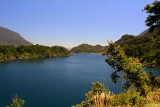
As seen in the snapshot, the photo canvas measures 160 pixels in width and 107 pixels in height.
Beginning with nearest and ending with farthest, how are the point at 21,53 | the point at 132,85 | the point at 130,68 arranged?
1. the point at 132,85
2. the point at 130,68
3. the point at 21,53

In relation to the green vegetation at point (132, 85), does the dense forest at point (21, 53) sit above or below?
above

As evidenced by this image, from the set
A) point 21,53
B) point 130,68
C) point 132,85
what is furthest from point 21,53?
point 132,85

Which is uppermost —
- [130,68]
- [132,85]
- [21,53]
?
[21,53]

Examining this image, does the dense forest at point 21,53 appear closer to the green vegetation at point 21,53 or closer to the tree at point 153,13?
the green vegetation at point 21,53

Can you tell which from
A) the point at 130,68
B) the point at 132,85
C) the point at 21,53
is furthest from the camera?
the point at 21,53

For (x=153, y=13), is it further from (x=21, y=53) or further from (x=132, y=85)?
(x=21, y=53)

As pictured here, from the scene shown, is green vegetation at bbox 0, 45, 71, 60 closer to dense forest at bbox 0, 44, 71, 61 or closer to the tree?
dense forest at bbox 0, 44, 71, 61

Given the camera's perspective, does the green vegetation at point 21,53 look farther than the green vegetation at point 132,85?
Yes

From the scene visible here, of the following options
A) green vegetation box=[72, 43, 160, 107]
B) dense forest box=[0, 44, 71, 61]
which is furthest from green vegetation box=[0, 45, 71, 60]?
green vegetation box=[72, 43, 160, 107]

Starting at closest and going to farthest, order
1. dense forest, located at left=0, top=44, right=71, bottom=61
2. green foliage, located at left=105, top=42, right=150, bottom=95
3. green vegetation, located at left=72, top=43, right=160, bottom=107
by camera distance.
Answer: green vegetation, located at left=72, top=43, right=160, bottom=107 → green foliage, located at left=105, top=42, right=150, bottom=95 → dense forest, located at left=0, top=44, right=71, bottom=61

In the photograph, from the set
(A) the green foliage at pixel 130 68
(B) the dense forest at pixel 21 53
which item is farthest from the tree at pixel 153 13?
(B) the dense forest at pixel 21 53

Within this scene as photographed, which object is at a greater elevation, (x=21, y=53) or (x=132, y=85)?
(x=21, y=53)

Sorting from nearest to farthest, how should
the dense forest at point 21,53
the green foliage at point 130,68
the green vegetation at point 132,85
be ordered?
1. the green vegetation at point 132,85
2. the green foliage at point 130,68
3. the dense forest at point 21,53

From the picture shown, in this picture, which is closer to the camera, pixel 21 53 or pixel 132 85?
pixel 132 85
